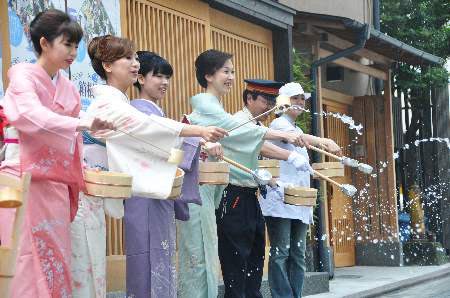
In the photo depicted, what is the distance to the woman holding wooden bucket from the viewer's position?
5090mm

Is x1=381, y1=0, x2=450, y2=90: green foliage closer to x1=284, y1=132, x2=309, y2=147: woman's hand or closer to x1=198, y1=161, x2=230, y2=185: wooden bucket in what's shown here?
x1=284, y1=132, x2=309, y2=147: woman's hand

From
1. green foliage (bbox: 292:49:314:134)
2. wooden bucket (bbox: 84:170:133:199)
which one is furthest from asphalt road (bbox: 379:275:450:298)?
wooden bucket (bbox: 84:170:133:199)

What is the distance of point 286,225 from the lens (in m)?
8.18

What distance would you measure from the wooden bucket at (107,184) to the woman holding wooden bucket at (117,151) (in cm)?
15

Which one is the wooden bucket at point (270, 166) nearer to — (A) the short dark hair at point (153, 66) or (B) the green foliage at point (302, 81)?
(A) the short dark hair at point (153, 66)

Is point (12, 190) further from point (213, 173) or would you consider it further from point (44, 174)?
point (213, 173)

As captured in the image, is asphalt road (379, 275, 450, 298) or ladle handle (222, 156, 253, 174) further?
asphalt road (379, 275, 450, 298)

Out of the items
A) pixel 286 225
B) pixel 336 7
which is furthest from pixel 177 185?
pixel 336 7

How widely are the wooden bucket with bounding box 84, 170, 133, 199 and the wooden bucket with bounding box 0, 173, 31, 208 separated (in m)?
1.02

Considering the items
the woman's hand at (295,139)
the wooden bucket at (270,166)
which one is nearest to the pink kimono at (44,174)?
the woman's hand at (295,139)

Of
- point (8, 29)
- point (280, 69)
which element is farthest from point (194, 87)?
point (8, 29)

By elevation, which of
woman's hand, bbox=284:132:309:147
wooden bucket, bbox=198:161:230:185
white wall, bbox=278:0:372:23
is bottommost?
wooden bucket, bbox=198:161:230:185

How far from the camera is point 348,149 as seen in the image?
53.8 ft

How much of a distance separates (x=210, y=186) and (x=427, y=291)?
18.6 ft
